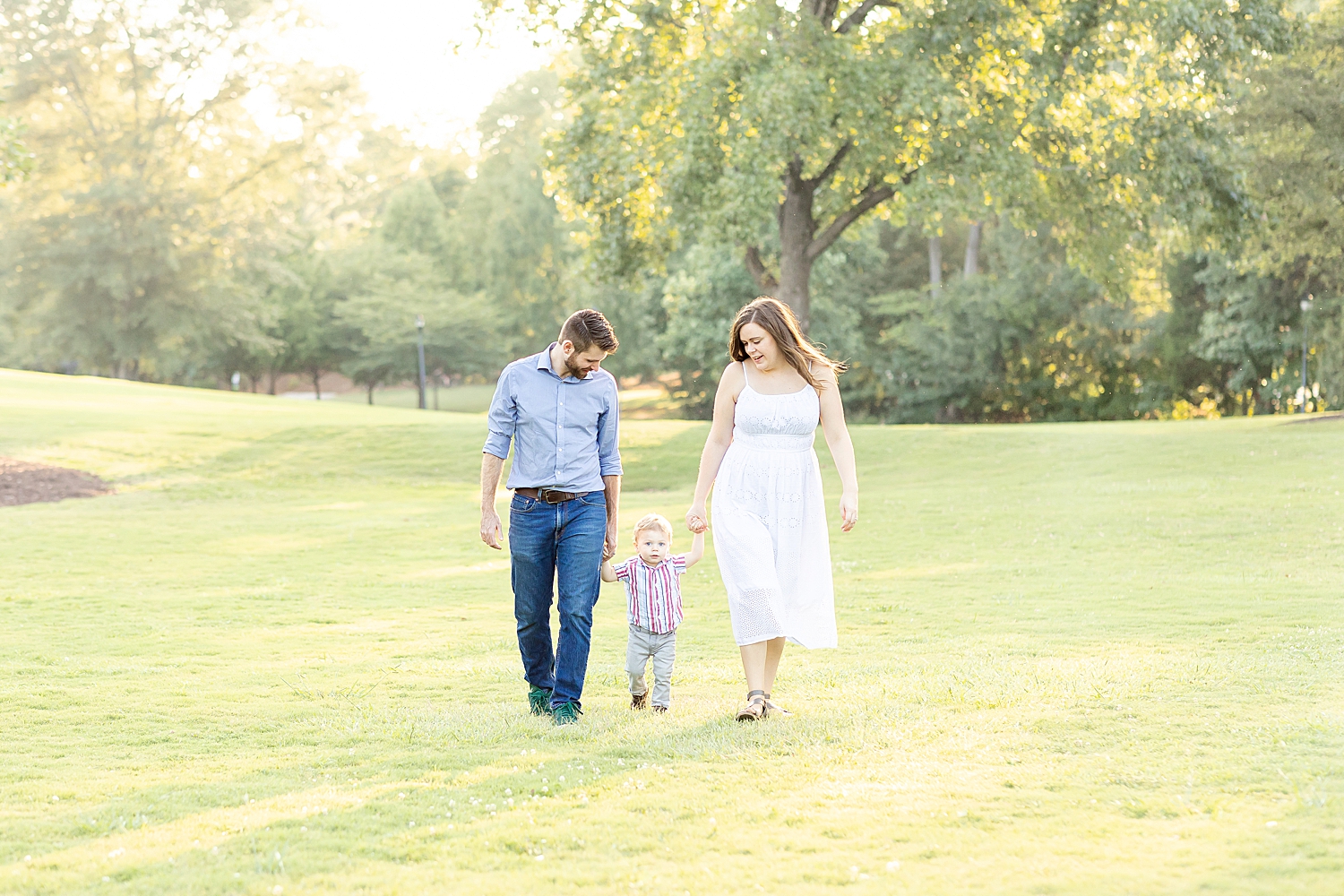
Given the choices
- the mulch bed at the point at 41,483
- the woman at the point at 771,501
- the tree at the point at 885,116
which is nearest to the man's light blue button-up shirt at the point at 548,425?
the woman at the point at 771,501

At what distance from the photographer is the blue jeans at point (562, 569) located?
6602 millimetres

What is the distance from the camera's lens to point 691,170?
2136 cm

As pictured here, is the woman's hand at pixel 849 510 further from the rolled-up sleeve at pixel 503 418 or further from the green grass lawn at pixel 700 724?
the rolled-up sleeve at pixel 503 418

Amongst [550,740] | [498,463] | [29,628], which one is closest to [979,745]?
[550,740]

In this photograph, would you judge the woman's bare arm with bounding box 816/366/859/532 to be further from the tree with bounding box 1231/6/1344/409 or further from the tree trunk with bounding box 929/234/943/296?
the tree trunk with bounding box 929/234/943/296

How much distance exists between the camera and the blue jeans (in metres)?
6.60

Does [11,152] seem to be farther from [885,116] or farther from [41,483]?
[885,116]

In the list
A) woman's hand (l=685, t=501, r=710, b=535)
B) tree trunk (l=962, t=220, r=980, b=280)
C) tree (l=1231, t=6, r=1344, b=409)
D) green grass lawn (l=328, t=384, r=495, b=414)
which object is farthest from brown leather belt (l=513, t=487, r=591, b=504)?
green grass lawn (l=328, t=384, r=495, b=414)

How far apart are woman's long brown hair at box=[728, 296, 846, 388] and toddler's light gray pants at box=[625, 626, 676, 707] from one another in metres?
1.53

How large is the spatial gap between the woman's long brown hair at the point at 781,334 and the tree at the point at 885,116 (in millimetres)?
13923

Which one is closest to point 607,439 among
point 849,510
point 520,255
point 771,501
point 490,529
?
point 490,529

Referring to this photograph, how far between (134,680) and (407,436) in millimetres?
19668

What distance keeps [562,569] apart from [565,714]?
728 mm

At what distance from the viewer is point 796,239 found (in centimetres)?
2475
